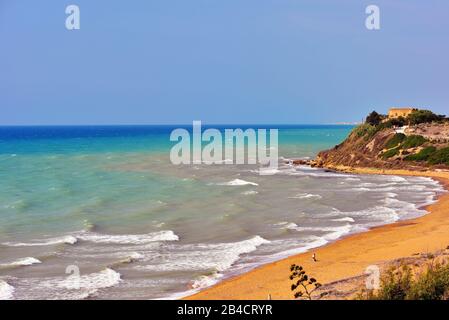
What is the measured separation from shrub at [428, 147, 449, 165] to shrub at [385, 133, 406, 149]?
681 centimetres

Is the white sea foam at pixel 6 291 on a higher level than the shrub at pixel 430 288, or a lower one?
lower

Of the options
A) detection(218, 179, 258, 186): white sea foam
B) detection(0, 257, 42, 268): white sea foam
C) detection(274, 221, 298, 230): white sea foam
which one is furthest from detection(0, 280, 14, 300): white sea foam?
detection(218, 179, 258, 186): white sea foam

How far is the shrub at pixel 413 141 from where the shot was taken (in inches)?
2795

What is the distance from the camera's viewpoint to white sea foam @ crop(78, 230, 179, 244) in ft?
99.8

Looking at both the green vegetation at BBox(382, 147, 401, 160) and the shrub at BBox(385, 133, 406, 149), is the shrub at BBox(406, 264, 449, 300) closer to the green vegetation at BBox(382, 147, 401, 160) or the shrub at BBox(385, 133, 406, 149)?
the green vegetation at BBox(382, 147, 401, 160)

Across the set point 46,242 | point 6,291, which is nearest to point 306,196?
point 46,242

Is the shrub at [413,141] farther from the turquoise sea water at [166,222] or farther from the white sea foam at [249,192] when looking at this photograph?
the white sea foam at [249,192]

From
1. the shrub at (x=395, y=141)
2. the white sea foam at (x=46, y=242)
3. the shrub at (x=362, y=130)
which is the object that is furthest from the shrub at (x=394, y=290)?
the shrub at (x=362, y=130)

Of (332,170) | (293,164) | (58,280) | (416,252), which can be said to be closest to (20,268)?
(58,280)

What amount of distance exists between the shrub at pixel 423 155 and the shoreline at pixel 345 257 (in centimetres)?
3330

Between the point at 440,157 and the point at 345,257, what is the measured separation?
45402 mm

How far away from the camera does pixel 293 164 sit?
278 ft
